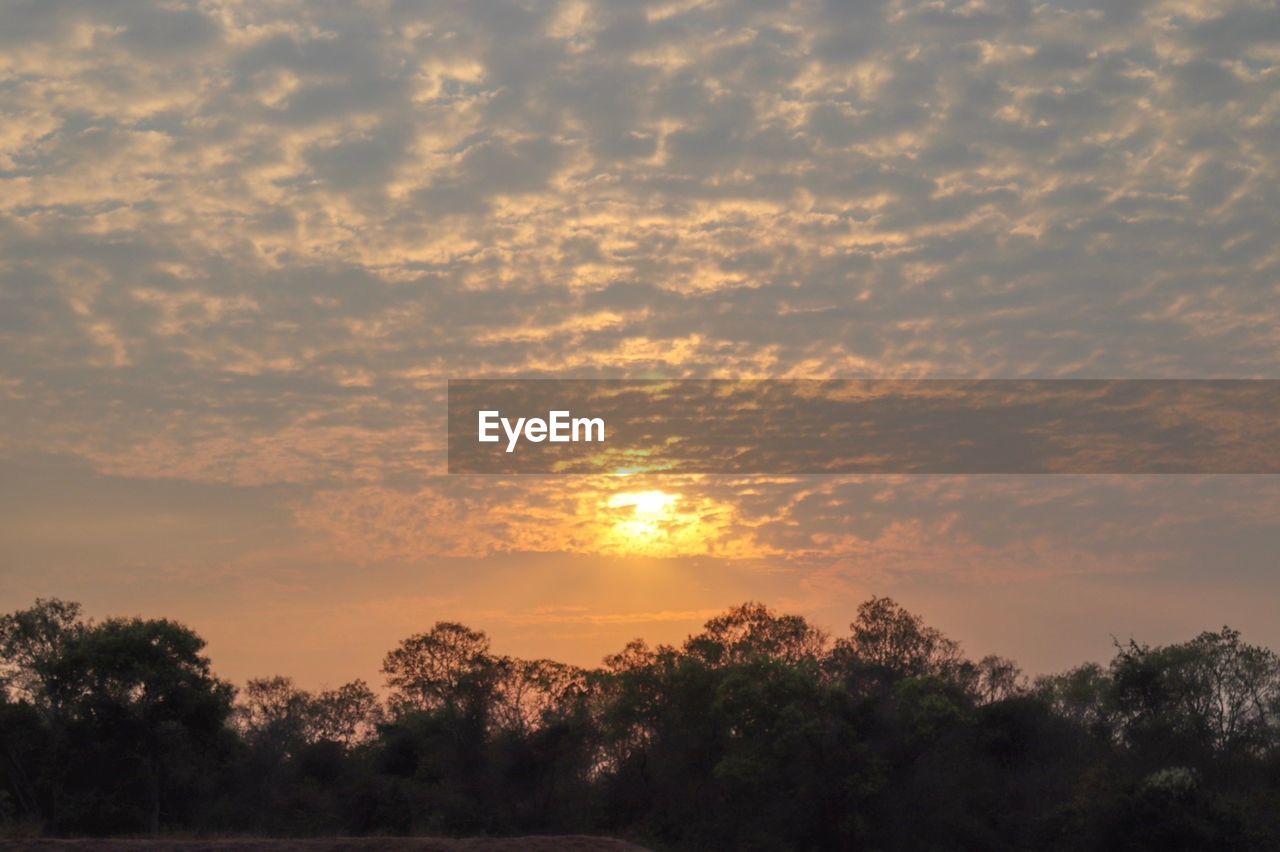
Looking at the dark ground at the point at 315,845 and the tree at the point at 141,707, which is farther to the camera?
the tree at the point at 141,707

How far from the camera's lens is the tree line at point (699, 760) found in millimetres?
62875

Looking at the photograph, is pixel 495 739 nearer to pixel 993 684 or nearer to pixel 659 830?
pixel 659 830

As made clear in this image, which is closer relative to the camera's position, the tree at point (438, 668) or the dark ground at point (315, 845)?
the dark ground at point (315, 845)

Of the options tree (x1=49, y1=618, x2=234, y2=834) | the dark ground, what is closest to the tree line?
tree (x1=49, y1=618, x2=234, y2=834)

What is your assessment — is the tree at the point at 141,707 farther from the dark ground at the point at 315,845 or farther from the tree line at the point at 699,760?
the dark ground at the point at 315,845

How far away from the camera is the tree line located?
62875mm

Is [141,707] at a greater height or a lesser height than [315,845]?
greater

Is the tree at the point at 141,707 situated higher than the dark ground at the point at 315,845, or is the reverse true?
the tree at the point at 141,707

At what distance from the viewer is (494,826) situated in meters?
71.2

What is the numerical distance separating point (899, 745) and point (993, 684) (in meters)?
27.8

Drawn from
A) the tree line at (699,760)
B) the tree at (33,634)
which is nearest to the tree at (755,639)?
the tree line at (699,760)

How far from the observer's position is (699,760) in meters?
69.1

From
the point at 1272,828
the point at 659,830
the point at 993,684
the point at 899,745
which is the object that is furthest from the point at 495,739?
the point at 1272,828

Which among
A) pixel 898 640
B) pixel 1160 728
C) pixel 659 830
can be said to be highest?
pixel 898 640
